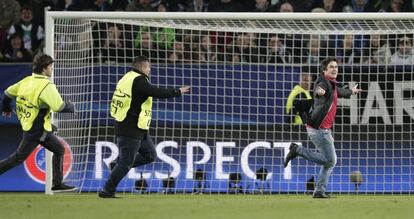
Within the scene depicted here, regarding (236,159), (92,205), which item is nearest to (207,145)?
(236,159)

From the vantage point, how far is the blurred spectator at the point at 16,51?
20.6 metres

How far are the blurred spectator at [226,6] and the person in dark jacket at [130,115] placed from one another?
18.9ft

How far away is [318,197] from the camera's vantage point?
51.2ft

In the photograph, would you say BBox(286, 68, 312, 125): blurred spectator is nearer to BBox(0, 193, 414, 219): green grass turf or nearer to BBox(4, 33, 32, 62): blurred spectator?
BBox(0, 193, 414, 219): green grass turf

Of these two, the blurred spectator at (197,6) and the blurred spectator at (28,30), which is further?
the blurred spectator at (28,30)

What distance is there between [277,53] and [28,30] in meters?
5.35

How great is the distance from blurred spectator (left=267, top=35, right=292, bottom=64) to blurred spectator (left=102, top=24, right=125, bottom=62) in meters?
2.43

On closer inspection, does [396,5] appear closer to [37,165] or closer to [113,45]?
[113,45]

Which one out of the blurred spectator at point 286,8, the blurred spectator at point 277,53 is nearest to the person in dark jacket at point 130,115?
the blurred spectator at point 277,53

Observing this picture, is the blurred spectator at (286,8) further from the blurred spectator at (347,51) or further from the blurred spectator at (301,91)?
the blurred spectator at (301,91)

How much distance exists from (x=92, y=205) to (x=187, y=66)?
5.26 meters

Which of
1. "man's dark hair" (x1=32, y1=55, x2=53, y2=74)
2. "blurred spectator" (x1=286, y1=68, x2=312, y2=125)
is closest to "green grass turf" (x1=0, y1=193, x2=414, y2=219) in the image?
"man's dark hair" (x1=32, y1=55, x2=53, y2=74)

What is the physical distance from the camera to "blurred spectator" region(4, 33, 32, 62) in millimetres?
20578

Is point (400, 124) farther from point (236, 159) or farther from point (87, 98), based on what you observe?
point (87, 98)
